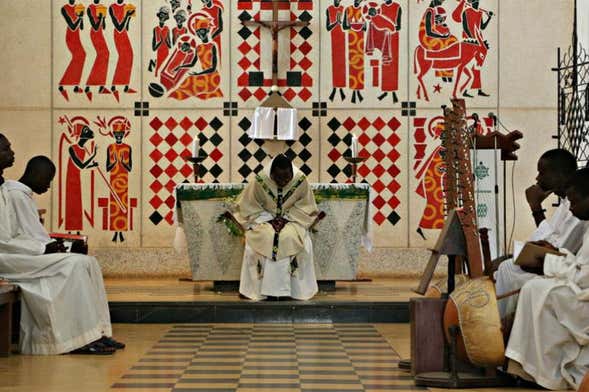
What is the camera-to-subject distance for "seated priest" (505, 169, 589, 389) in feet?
18.7

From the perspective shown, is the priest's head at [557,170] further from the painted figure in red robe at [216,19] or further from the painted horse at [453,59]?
the painted figure in red robe at [216,19]

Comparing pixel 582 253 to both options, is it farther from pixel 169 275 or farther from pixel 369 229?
pixel 169 275

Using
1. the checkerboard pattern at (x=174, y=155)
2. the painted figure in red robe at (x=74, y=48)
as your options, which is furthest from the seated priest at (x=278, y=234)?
the painted figure in red robe at (x=74, y=48)

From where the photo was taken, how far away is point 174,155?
1248 cm

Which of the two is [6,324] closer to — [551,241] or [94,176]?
[551,241]

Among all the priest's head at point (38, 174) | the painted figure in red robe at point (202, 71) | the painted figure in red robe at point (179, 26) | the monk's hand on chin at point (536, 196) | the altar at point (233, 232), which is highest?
the painted figure in red robe at point (179, 26)

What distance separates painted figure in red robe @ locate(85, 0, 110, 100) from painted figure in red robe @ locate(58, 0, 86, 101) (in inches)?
4.9

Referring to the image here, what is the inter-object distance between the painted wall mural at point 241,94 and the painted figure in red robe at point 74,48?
1cm

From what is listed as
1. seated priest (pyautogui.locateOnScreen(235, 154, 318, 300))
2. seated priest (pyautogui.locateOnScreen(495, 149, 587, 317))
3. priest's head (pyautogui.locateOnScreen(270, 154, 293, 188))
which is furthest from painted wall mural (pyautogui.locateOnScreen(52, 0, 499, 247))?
seated priest (pyautogui.locateOnScreen(495, 149, 587, 317))

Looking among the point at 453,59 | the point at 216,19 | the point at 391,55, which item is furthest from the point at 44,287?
the point at 453,59

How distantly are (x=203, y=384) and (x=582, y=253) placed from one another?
7.73ft

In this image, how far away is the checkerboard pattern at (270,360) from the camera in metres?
5.98

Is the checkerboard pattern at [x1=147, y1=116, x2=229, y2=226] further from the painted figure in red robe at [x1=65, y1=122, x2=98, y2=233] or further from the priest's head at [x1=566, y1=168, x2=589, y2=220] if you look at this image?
the priest's head at [x1=566, y1=168, x2=589, y2=220]

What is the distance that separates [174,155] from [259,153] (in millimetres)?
1058
